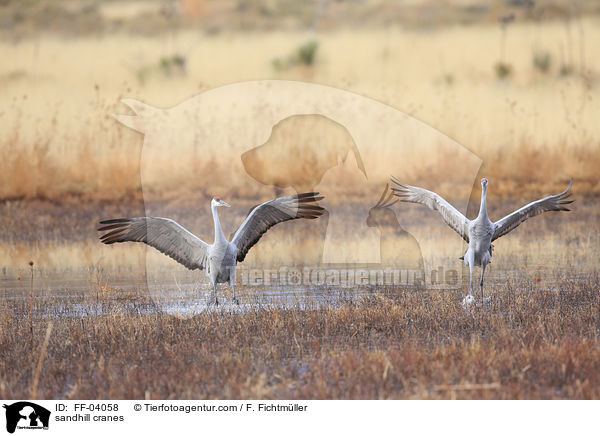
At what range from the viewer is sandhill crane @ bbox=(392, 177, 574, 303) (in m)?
9.12

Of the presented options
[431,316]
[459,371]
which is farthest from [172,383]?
[431,316]

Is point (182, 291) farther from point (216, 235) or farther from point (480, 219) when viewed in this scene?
point (480, 219)

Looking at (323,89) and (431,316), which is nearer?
(431,316)

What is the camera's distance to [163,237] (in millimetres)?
8836

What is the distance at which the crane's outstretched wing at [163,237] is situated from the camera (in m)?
8.50

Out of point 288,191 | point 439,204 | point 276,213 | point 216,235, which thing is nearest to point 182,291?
point 216,235

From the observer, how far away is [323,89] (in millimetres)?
17578

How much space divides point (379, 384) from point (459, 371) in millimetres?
644

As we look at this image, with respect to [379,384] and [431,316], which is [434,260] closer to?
[431,316]
